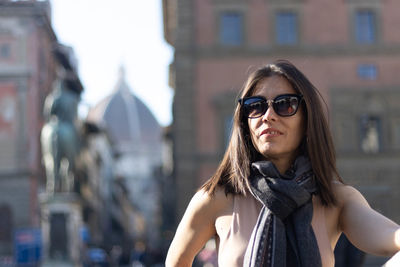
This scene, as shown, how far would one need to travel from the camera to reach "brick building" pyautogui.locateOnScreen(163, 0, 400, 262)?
94.8 feet

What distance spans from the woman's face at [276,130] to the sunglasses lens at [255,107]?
2 centimetres

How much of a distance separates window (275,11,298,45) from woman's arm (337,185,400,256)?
2789cm

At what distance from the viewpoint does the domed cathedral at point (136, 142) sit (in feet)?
454

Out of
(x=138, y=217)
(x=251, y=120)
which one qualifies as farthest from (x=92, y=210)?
(x=138, y=217)

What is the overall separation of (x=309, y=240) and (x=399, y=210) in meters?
27.9

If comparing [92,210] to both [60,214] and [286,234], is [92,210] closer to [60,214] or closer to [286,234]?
[60,214]

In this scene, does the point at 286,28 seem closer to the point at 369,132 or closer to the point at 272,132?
the point at 369,132

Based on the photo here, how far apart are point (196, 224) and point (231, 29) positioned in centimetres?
2779

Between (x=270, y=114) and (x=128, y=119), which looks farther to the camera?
(x=128, y=119)

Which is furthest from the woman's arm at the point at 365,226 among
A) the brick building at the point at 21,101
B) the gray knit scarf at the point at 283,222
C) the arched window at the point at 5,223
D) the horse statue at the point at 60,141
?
the brick building at the point at 21,101

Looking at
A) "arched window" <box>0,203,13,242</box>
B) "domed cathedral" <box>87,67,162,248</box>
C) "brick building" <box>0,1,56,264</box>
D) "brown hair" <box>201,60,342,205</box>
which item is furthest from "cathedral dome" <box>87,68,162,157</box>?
"brown hair" <box>201,60,342,205</box>

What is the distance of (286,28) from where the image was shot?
29.9 meters

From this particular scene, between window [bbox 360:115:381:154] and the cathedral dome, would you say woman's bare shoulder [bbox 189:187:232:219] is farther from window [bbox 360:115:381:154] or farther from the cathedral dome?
the cathedral dome

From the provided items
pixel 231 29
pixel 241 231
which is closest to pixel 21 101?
pixel 231 29
